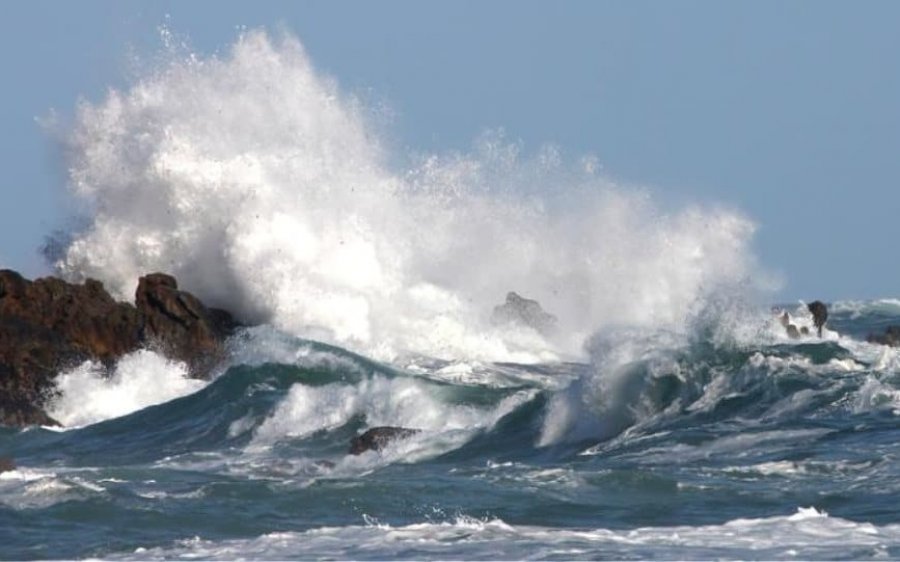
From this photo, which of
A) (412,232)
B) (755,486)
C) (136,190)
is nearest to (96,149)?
(136,190)

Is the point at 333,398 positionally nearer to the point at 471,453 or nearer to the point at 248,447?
the point at 248,447

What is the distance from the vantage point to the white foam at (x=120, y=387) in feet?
88.7

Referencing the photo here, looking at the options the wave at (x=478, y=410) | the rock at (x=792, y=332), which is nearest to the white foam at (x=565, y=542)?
the wave at (x=478, y=410)

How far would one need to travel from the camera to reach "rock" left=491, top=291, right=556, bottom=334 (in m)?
35.8

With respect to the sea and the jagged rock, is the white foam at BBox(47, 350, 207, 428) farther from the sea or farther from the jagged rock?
the jagged rock

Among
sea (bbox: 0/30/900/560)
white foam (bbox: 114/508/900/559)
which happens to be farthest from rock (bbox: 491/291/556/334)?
white foam (bbox: 114/508/900/559)

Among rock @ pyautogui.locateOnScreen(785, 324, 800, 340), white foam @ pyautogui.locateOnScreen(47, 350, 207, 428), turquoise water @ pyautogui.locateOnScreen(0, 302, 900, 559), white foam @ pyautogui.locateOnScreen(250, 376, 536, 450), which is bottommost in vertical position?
turquoise water @ pyautogui.locateOnScreen(0, 302, 900, 559)

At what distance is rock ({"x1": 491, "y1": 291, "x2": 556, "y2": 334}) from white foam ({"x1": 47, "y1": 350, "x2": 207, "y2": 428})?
8818mm

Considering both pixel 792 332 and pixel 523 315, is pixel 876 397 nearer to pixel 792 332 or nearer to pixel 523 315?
pixel 792 332

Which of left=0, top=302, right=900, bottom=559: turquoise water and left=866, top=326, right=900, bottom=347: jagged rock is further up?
left=866, top=326, right=900, bottom=347: jagged rock

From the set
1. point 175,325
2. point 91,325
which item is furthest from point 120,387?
point 175,325

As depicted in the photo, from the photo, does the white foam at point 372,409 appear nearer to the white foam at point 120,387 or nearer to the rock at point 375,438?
the rock at point 375,438

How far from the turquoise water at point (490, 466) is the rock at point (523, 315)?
8.93m

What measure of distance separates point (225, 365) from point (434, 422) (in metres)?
6.17
